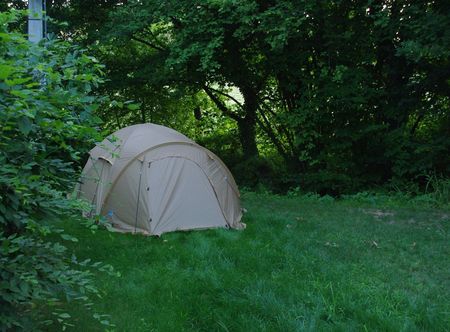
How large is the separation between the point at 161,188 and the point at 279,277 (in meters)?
2.78

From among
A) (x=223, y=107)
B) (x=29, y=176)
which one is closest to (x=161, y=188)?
(x=29, y=176)

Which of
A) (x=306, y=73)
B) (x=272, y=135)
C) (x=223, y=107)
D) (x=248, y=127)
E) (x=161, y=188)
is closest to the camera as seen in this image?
(x=161, y=188)

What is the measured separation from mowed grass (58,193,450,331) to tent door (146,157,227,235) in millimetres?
287

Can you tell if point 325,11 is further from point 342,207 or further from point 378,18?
point 342,207

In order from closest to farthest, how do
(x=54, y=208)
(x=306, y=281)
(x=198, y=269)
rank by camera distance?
(x=54, y=208) < (x=306, y=281) < (x=198, y=269)

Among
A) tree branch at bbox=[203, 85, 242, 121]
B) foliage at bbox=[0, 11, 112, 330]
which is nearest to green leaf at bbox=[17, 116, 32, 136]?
foliage at bbox=[0, 11, 112, 330]

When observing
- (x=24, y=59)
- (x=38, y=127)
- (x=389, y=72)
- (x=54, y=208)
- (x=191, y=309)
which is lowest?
(x=191, y=309)

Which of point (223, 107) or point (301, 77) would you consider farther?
point (223, 107)

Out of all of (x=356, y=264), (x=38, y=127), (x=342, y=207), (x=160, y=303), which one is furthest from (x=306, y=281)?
(x=342, y=207)

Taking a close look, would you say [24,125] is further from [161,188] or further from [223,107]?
[223,107]

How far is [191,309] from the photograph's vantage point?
4.36 metres

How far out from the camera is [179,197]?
7.36 m

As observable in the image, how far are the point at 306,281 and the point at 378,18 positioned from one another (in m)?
7.51

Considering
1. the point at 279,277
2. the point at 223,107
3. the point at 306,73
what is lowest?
the point at 279,277
